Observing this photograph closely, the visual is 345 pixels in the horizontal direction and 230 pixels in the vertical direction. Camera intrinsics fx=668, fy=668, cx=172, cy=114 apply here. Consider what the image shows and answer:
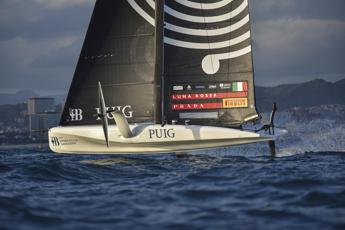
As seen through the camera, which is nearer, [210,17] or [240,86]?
[240,86]

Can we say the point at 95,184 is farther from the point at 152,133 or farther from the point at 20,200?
the point at 152,133

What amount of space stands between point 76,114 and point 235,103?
6660 millimetres

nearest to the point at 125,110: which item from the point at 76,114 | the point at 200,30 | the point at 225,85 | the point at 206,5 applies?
the point at 76,114

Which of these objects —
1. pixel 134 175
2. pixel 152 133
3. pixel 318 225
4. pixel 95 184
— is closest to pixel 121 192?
pixel 95 184

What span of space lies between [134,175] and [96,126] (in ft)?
21.0

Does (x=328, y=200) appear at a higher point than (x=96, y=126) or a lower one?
lower

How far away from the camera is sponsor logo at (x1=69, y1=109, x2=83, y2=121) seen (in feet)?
91.9

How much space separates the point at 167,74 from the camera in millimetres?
27406

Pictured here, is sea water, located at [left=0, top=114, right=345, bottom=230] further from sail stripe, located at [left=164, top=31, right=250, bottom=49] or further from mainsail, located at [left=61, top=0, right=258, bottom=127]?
sail stripe, located at [left=164, top=31, right=250, bottom=49]

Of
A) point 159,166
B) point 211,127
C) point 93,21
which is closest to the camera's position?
point 159,166

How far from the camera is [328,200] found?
14992 millimetres

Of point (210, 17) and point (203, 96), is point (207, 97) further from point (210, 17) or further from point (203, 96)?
point (210, 17)

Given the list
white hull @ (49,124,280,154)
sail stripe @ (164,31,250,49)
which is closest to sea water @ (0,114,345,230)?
white hull @ (49,124,280,154)

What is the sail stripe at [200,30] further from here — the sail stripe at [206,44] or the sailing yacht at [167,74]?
the sail stripe at [206,44]
